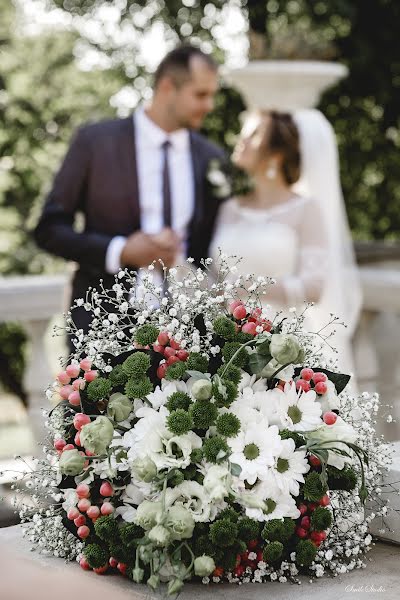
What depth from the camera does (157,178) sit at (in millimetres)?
4504

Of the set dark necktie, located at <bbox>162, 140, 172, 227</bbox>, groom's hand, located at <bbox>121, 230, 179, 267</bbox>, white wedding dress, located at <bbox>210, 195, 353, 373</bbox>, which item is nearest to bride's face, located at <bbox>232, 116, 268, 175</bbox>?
white wedding dress, located at <bbox>210, 195, 353, 373</bbox>

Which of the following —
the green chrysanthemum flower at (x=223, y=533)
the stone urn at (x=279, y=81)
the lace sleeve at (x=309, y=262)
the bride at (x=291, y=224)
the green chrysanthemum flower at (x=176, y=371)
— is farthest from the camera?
the stone urn at (x=279, y=81)

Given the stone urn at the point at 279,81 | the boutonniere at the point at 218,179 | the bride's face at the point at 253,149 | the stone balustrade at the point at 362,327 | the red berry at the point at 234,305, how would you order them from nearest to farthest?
the red berry at the point at 234,305 → the boutonniere at the point at 218,179 → the bride's face at the point at 253,149 → the stone balustrade at the point at 362,327 → the stone urn at the point at 279,81

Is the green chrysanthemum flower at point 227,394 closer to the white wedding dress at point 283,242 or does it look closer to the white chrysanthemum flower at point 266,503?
the white chrysanthemum flower at point 266,503

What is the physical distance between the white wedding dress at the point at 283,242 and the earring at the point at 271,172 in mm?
159

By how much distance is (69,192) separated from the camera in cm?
443

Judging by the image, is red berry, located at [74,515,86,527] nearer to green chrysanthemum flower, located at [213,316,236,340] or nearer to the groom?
green chrysanthemum flower, located at [213,316,236,340]

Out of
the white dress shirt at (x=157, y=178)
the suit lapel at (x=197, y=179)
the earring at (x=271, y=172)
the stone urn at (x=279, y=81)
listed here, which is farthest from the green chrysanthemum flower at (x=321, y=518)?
the stone urn at (x=279, y=81)

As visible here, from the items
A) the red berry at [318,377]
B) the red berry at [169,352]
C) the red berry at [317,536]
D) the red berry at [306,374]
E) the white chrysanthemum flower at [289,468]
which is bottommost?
the red berry at [317,536]

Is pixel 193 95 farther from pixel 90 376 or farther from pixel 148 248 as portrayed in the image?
pixel 90 376

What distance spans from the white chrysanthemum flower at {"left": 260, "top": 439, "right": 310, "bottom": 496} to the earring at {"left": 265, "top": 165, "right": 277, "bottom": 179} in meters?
3.80

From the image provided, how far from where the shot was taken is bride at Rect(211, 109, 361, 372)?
5211 mm

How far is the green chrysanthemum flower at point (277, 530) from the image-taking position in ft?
5.48

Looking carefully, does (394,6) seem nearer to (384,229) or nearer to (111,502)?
(384,229)
